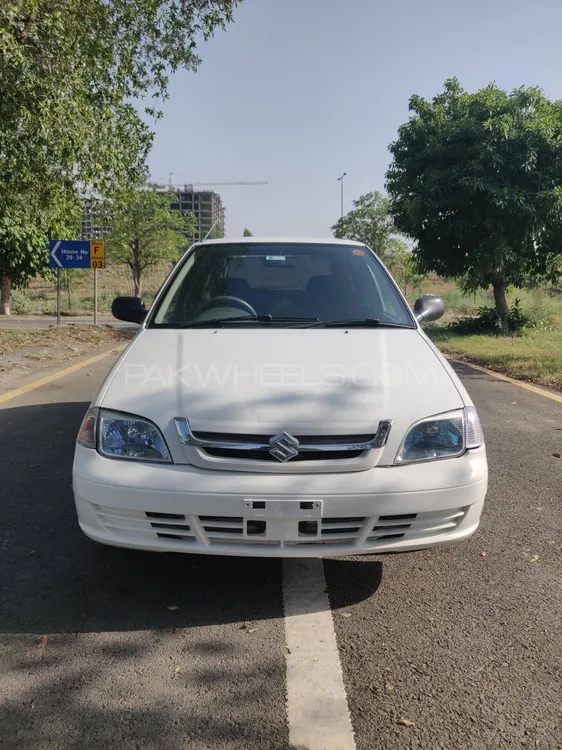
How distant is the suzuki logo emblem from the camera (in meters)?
2.42

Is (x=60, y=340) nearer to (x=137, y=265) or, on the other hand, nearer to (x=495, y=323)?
(x=495, y=323)

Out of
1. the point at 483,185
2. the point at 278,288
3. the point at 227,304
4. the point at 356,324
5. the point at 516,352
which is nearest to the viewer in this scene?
the point at 356,324

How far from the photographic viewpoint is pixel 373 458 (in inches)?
97.0

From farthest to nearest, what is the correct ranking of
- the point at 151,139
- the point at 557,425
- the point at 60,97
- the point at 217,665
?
the point at 151,139 < the point at 60,97 < the point at 557,425 < the point at 217,665

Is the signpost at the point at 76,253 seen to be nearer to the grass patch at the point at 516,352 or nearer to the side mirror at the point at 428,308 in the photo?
the grass patch at the point at 516,352

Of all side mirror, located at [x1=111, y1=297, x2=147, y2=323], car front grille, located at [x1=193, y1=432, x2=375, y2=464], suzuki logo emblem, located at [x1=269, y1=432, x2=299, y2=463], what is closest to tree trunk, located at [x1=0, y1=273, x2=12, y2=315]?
side mirror, located at [x1=111, y1=297, x2=147, y2=323]

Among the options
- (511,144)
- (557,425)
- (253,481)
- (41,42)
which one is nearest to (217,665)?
(253,481)

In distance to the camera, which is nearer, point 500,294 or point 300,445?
point 300,445

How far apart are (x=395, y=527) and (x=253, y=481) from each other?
598 mm

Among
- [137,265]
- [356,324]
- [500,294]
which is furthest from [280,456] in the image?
[137,265]

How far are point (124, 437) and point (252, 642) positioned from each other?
3.10ft

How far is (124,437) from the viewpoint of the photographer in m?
2.58

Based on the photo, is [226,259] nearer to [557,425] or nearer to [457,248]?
[557,425]

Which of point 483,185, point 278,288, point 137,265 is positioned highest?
point 483,185
